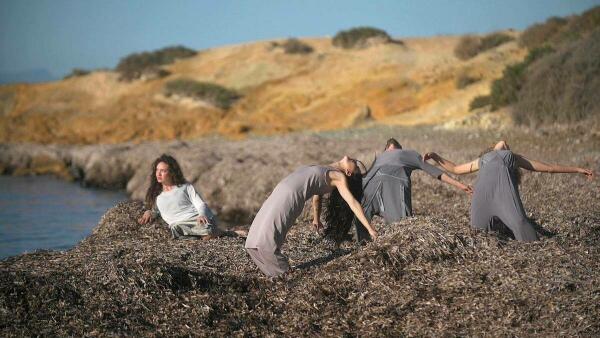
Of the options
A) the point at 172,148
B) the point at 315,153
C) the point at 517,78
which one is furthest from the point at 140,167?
the point at 517,78

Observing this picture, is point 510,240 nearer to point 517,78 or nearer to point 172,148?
point 172,148

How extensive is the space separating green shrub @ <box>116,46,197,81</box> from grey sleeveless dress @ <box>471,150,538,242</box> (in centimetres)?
4080

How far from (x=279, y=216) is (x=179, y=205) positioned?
2.39 metres

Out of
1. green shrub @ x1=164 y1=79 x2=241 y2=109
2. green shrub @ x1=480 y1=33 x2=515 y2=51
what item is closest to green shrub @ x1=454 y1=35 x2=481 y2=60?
green shrub @ x1=480 y1=33 x2=515 y2=51

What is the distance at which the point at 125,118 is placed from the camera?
40.8 meters

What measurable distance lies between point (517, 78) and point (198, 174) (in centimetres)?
1342

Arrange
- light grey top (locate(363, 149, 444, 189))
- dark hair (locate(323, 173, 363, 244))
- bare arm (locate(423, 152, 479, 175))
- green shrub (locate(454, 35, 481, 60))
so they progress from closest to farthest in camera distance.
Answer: dark hair (locate(323, 173, 363, 244))
bare arm (locate(423, 152, 479, 175))
light grey top (locate(363, 149, 444, 189))
green shrub (locate(454, 35, 481, 60))

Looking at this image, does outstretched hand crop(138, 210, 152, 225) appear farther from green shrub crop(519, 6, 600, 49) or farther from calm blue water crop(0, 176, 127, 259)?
green shrub crop(519, 6, 600, 49)

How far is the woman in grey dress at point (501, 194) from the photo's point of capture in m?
8.84

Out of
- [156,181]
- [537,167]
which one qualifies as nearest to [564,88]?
[537,167]

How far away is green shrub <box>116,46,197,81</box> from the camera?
48656mm

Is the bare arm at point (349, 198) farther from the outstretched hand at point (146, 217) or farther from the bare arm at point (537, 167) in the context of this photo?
the outstretched hand at point (146, 217)

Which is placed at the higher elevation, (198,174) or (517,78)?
(517,78)

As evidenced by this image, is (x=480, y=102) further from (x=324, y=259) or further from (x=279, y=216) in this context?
(x=279, y=216)
